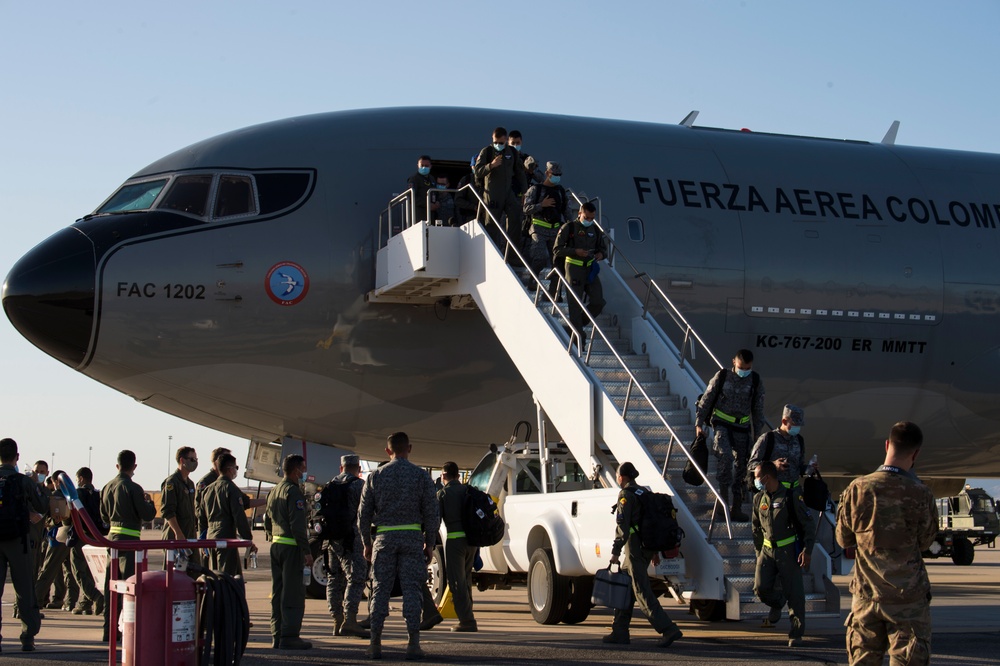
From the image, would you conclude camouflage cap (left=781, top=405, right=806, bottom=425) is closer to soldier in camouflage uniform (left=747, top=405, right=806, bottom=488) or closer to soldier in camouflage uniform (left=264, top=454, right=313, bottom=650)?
soldier in camouflage uniform (left=747, top=405, right=806, bottom=488)

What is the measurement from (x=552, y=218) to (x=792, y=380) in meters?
4.78

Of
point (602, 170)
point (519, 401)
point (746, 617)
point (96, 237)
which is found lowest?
point (746, 617)

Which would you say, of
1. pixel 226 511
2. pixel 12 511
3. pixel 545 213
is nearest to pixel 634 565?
pixel 226 511

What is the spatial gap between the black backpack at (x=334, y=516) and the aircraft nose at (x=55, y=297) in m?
4.87

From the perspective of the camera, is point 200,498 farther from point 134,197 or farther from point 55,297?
point 134,197

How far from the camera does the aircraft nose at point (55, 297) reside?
14820 mm

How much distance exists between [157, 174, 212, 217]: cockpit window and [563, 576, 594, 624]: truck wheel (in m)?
6.74

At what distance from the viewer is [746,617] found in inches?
436

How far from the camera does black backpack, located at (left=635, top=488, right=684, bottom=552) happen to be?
11.1 meters

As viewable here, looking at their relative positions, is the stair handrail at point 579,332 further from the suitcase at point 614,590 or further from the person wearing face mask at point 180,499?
the person wearing face mask at point 180,499

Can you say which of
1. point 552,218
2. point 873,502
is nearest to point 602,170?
point 552,218

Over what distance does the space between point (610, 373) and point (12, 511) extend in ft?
20.4

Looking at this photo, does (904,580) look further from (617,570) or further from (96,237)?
(96,237)

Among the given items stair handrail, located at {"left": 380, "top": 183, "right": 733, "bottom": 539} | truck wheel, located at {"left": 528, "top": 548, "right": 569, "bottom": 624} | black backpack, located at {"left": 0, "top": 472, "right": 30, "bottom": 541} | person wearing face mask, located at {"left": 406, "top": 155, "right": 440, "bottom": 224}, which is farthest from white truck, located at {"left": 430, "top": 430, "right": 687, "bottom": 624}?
black backpack, located at {"left": 0, "top": 472, "right": 30, "bottom": 541}
